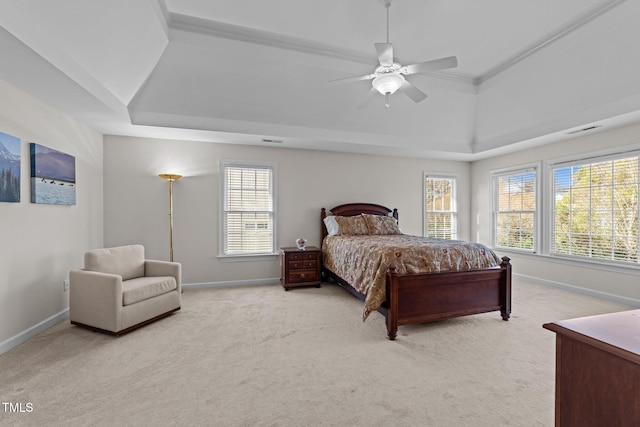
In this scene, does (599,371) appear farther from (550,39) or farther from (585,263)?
(585,263)

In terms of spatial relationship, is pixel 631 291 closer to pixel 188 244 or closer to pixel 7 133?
pixel 188 244

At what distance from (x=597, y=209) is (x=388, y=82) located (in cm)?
425

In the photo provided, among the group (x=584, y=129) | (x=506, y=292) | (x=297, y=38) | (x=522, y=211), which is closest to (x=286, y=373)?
(x=506, y=292)

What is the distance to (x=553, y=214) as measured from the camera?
513cm

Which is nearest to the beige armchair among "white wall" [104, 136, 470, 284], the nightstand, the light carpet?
the light carpet

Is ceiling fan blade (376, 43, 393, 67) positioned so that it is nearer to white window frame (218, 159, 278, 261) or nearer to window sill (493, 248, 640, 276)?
white window frame (218, 159, 278, 261)

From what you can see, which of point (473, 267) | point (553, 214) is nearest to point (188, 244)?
point (473, 267)

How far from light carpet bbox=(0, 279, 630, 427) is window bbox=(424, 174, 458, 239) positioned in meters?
3.08

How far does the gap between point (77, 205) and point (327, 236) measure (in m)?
3.78

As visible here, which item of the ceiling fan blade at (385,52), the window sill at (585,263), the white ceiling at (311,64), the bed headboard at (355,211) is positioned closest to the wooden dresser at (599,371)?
the ceiling fan blade at (385,52)

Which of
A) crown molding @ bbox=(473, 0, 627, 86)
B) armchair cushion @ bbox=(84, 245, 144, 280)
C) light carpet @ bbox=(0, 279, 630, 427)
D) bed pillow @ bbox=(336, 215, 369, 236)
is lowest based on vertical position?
light carpet @ bbox=(0, 279, 630, 427)

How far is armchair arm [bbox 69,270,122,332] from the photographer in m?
2.98

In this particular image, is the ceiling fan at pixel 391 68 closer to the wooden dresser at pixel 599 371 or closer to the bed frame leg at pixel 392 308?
the bed frame leg at pixel 392 308

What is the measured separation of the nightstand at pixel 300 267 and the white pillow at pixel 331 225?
0.48m
